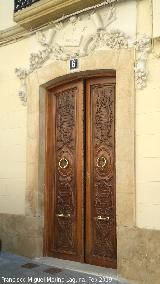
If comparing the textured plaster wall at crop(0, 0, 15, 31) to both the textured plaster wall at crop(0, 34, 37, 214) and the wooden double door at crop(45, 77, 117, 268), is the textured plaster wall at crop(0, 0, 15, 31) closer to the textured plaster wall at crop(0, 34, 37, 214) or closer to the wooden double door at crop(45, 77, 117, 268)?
the textured plaster wall at crop(0, 34, 37, 214)

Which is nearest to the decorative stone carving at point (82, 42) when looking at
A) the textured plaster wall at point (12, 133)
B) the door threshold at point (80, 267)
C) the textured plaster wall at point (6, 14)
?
the textured plaster wall at point (12, 133)

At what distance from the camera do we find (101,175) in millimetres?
5488

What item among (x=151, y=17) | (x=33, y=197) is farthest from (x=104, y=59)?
(x=33, y=197)

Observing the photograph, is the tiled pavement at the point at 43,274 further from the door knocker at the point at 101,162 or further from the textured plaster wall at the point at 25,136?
the door knocker at the point at 101,162

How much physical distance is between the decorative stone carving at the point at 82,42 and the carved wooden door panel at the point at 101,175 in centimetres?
55

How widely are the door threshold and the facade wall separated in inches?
6.0

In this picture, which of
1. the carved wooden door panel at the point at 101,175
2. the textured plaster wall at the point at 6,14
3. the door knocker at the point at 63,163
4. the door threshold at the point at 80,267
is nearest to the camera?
the door threshold at the point at 80,267

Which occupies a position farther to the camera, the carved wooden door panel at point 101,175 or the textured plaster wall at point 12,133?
the textured plaster wall at point 12,133

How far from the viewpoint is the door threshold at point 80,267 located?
198 inches

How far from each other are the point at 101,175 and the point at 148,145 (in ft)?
3.16

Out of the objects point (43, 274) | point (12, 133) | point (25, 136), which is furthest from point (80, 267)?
point (12, 133)

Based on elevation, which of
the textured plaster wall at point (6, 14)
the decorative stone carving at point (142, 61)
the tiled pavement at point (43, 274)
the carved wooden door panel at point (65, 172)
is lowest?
the tiled pavement at point (43, 274)

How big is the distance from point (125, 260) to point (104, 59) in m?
2.73

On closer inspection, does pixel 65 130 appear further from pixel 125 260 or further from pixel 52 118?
pixel 125 260
